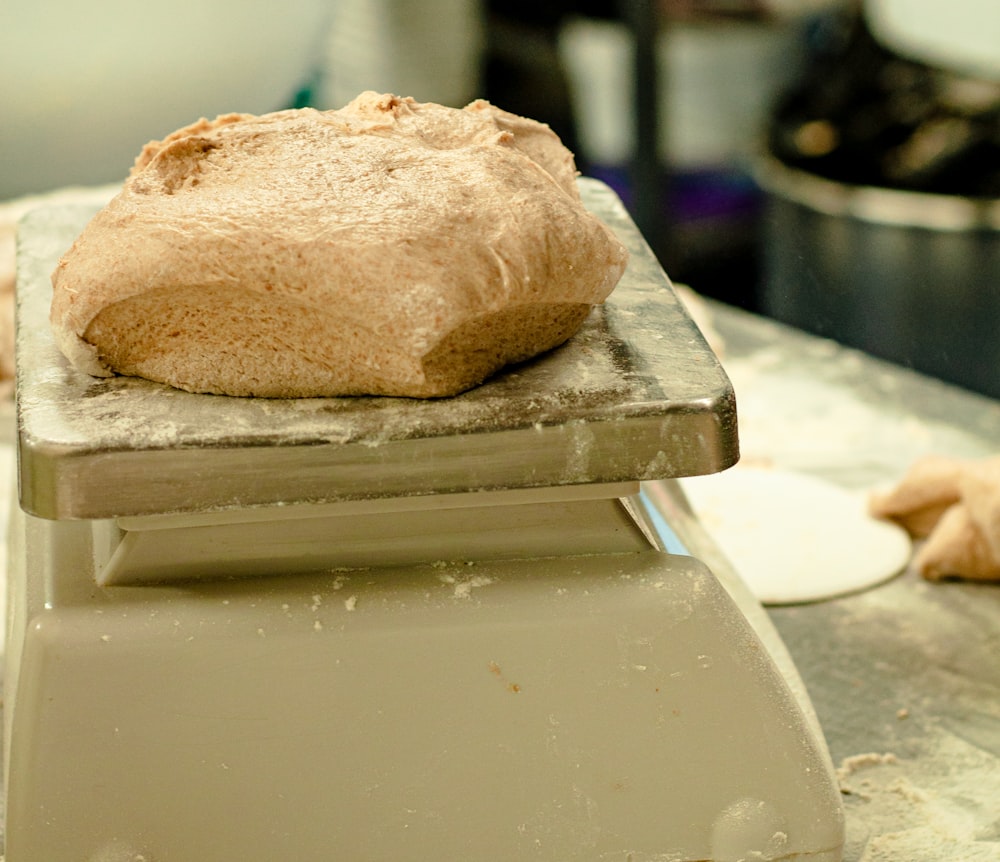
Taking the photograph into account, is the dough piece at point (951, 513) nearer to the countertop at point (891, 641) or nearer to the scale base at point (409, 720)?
the countertop at point (891, 641)

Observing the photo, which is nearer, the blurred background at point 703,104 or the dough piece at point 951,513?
the dough piece at point 951,513

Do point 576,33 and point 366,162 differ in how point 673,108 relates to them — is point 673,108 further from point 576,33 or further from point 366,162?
point 366,162

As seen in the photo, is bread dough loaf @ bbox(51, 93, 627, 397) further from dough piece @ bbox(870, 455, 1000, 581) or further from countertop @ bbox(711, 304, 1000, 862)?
dough piece @ bbox(870, 455, 1000, 581)

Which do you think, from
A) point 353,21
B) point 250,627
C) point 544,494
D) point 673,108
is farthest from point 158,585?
point 673,108

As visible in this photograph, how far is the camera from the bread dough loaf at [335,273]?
976 mm

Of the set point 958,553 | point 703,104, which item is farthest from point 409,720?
point 703,104

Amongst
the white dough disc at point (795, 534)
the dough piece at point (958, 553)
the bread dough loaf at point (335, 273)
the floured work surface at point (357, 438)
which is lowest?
the white dough disc at point (795, 534)

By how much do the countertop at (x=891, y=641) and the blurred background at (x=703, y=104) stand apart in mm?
547

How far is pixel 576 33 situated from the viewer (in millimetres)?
4328

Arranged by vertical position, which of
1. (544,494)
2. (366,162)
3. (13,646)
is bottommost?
(13,646)

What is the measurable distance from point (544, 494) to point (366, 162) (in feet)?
0.99

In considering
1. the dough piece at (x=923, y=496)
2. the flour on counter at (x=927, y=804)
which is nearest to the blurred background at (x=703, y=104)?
the dough piece at (x=923, y=496)

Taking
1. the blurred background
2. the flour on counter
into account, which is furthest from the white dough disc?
the blurred background

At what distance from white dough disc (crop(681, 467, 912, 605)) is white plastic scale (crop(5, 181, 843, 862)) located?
574mm
